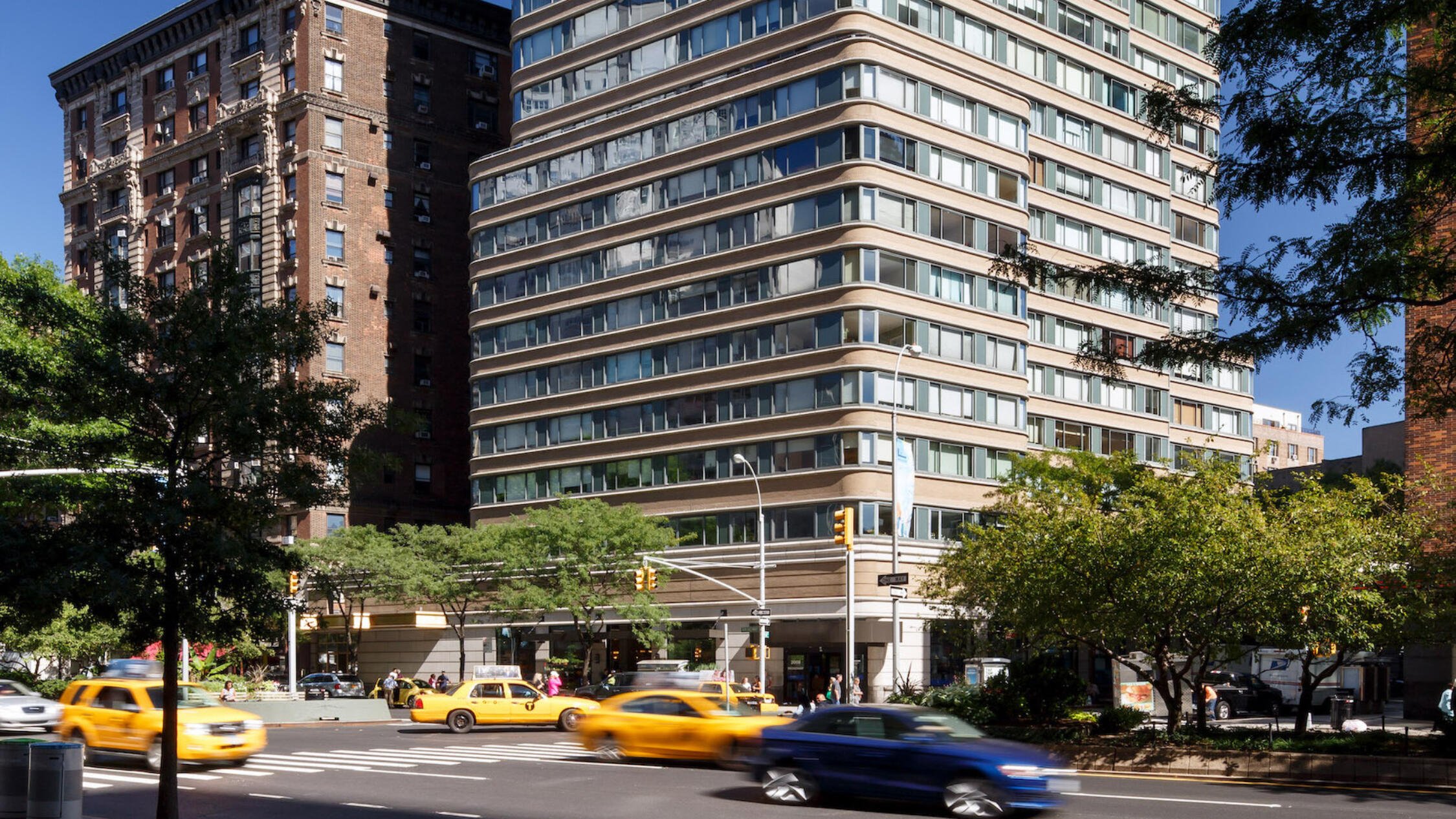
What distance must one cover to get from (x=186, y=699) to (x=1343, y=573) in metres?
23.5

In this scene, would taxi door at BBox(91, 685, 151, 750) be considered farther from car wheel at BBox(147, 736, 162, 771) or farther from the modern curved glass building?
the modern curved glass building

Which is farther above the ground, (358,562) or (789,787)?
(358,562)

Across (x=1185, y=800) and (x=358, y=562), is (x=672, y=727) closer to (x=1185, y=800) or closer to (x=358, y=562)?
(x=1185, y=800)

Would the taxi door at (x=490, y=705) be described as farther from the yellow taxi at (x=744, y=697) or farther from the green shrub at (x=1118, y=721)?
the green shrub at (x=1118, y=721)

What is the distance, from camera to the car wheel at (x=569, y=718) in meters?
41.4

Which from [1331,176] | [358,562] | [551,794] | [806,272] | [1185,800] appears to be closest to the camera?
[1331,176]

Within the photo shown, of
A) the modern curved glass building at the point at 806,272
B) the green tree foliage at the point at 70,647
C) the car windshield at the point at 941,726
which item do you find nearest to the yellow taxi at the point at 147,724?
the car windshield at the point at 941,726

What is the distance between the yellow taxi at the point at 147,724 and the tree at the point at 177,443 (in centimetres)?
1113

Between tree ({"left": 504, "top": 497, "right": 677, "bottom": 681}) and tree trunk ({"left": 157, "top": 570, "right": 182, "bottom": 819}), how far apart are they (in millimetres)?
42659

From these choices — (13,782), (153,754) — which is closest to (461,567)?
(153,754)

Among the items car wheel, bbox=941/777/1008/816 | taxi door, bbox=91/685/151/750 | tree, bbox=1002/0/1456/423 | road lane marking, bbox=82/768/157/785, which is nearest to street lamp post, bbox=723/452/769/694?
taxi door, bbox=91/685/151/750

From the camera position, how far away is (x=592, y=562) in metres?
61.1

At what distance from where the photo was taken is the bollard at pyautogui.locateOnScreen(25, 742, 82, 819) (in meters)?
17.0

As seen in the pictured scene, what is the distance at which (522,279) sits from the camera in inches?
2980
